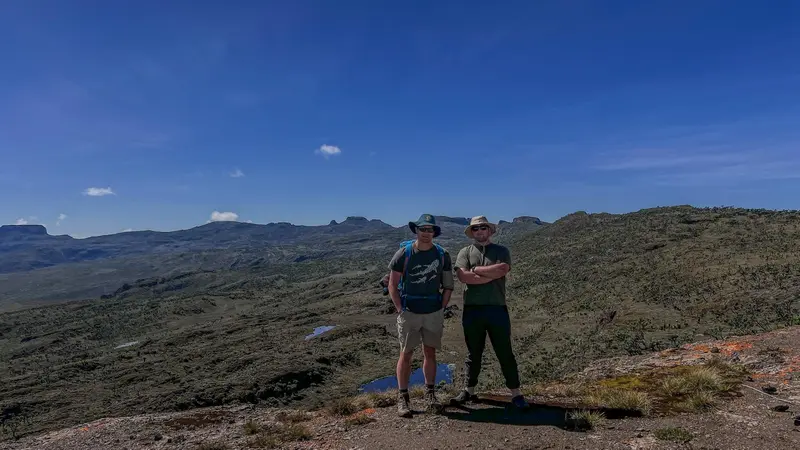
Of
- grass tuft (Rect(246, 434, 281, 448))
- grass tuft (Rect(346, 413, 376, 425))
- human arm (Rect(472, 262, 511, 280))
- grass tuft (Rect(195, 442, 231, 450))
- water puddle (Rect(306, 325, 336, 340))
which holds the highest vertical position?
human arm (Rect(472, 262, 511, 280))

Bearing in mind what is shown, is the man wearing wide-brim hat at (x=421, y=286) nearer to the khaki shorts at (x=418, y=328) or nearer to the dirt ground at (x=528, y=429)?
the khaki shorts at (x=418, y=328)

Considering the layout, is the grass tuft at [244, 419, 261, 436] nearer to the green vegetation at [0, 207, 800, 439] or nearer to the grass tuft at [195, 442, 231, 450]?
the green vegetation at [0, 207, 800, 439]

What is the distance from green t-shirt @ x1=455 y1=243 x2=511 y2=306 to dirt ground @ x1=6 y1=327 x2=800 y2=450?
1640mm

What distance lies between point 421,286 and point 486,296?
91 centimetres

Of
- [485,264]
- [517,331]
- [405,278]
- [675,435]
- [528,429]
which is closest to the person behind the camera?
[675,435]

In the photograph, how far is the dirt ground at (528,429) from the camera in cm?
579

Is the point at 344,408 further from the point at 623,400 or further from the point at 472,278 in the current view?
→ the point at 623,400

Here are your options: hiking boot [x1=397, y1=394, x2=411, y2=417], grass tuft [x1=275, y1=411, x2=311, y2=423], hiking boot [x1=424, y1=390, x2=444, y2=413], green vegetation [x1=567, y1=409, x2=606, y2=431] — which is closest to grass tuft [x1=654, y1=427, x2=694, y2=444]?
green vegetation [x1=567, y1=409, x2=606, y2=431]

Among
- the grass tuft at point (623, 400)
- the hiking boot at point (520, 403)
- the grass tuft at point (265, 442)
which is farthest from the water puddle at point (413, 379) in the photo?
the hiking boot at point (520, 403)

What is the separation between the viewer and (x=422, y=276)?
662 centimetres

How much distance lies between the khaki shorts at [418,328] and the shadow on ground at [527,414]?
1072mm

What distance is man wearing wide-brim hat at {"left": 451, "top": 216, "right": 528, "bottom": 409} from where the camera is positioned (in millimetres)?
6504

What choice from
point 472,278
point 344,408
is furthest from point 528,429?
point 344,408

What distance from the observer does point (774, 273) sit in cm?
2348
